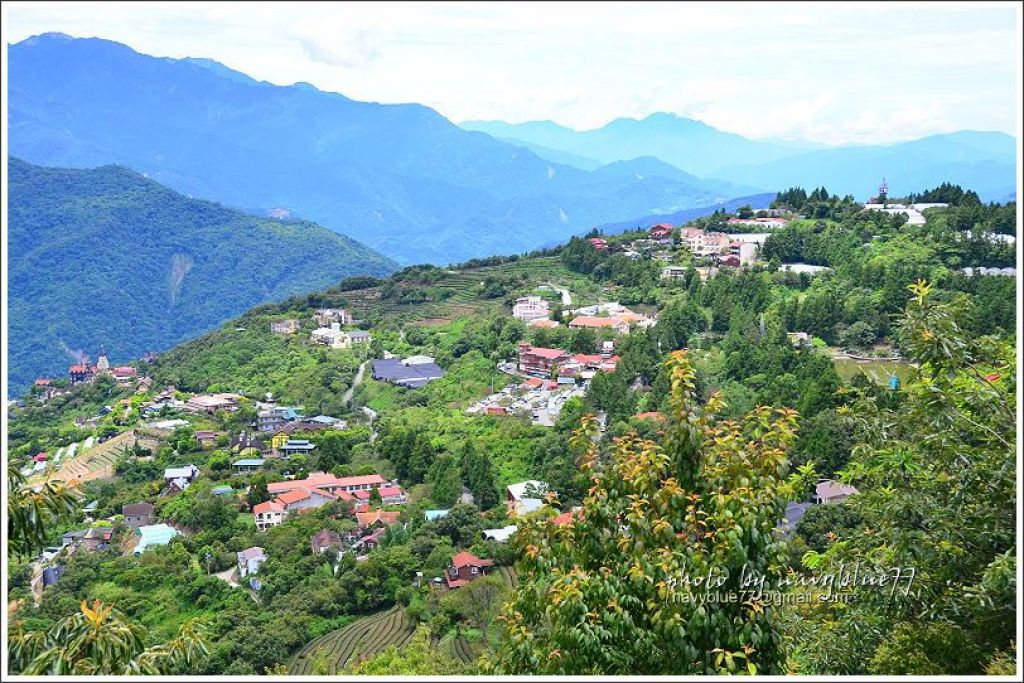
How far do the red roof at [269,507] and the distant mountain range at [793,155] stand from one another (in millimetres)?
22140

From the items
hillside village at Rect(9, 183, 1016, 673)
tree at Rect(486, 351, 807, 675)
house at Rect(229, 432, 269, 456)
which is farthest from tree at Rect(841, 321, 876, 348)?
tree at Rect(486, 351, 807, 675)

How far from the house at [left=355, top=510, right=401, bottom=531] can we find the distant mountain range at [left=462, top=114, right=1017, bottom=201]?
69.7 feet

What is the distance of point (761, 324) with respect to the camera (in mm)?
16234

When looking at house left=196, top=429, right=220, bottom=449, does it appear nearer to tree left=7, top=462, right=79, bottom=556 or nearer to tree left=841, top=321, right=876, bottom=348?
tree left=841, top=321, right=876, bottom=348

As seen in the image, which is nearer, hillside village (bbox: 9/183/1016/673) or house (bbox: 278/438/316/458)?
hillside village (bbox: 9/183/1016/673)

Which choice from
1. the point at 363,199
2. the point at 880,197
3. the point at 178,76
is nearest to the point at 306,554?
the point at 880,197

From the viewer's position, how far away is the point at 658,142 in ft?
476

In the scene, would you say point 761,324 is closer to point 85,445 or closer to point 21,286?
point 85,445

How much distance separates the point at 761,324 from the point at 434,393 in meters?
5.74

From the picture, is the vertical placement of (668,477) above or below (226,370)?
above

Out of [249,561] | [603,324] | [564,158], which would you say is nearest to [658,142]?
[564,158]

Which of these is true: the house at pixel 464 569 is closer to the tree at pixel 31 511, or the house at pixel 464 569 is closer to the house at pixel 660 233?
the tree at pixel 31 511

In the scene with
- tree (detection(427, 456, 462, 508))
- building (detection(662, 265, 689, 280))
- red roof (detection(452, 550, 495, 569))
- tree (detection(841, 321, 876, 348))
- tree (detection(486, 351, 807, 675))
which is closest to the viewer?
tree (detection(486, 351, 807, 675))

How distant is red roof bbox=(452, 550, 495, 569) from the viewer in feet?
33.5
